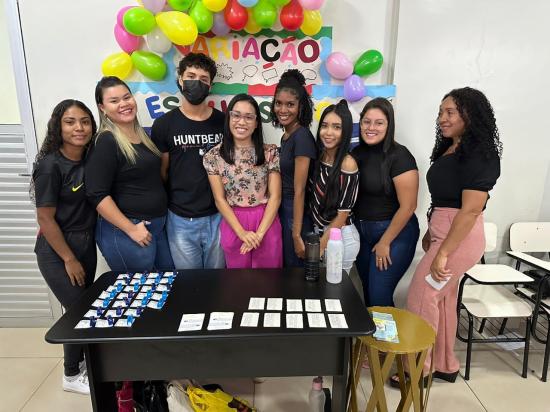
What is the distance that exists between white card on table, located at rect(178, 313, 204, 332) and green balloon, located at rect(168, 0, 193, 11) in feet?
5.51

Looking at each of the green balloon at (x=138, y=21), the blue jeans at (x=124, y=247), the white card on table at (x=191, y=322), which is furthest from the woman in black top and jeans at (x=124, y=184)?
the white card on table at (x=191, y=322)

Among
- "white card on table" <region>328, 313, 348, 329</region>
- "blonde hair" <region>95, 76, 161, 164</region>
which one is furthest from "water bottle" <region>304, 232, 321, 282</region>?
"blonde hair" <region>95, 76, 161, 164</region>

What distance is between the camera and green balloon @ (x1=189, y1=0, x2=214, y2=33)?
210 cm

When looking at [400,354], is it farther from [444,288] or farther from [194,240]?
[194,240]

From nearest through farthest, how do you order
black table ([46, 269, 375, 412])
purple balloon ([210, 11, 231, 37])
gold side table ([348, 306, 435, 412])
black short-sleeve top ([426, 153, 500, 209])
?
black table ([46, 269, 375, 412]), gold side table ([348, 306, 435, 412]), black short-sleeve top ([426, 153, 500, 209]), purple balloon ([210, 11, 231, 37])

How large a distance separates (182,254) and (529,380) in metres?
2.11

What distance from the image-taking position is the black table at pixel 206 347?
128 centimetres

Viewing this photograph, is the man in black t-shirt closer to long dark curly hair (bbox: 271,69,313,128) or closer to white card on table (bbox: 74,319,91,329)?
long dark curly hair (bbox: 271,69,313,128)

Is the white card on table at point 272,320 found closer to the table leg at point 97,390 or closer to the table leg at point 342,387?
the table leg at point 342,387

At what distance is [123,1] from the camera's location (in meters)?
2.31

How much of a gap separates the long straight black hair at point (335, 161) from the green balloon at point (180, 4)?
0.99 meters

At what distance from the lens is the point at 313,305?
146cm

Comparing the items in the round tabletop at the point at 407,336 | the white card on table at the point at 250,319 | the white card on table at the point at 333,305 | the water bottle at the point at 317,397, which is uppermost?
the white card on table at the point at 333,305

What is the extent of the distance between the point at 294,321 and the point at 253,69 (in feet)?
5.43
